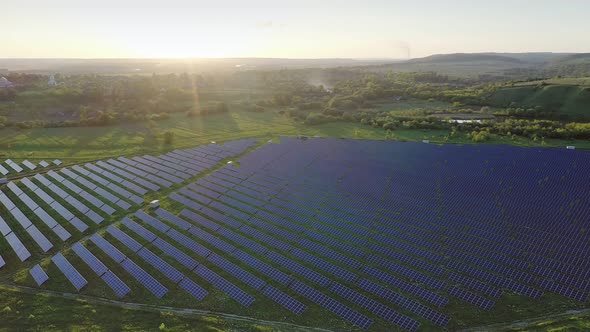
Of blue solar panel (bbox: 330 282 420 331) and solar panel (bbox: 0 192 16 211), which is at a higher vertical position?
solar panel (bbox: 0 192 16 211)

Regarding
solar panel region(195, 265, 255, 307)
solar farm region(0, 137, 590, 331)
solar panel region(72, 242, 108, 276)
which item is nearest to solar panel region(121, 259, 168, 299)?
solar farm region(0, 137, 590, 331)

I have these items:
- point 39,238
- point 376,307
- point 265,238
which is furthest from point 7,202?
point 376,307

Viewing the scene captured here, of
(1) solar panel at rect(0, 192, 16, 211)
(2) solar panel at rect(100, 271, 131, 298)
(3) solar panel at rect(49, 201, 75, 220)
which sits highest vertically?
(1) solar panel at rect(0, 192, 16, 211)

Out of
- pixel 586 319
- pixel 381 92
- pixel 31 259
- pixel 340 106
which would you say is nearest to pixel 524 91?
pixel 381 92

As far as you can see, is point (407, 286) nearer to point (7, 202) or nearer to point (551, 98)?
point (7, 202)

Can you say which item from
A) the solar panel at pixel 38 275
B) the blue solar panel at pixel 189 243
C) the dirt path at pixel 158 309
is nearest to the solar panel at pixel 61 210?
the solar panel at pixel 38 275

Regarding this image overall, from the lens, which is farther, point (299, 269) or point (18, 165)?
point (18, 165)

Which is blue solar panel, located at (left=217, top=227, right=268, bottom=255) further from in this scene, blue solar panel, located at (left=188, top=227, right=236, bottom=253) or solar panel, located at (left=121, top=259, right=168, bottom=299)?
solar panel, located at (left=121, top=259, right=168, bottom=299)

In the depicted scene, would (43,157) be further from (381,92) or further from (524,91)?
(524,91)
